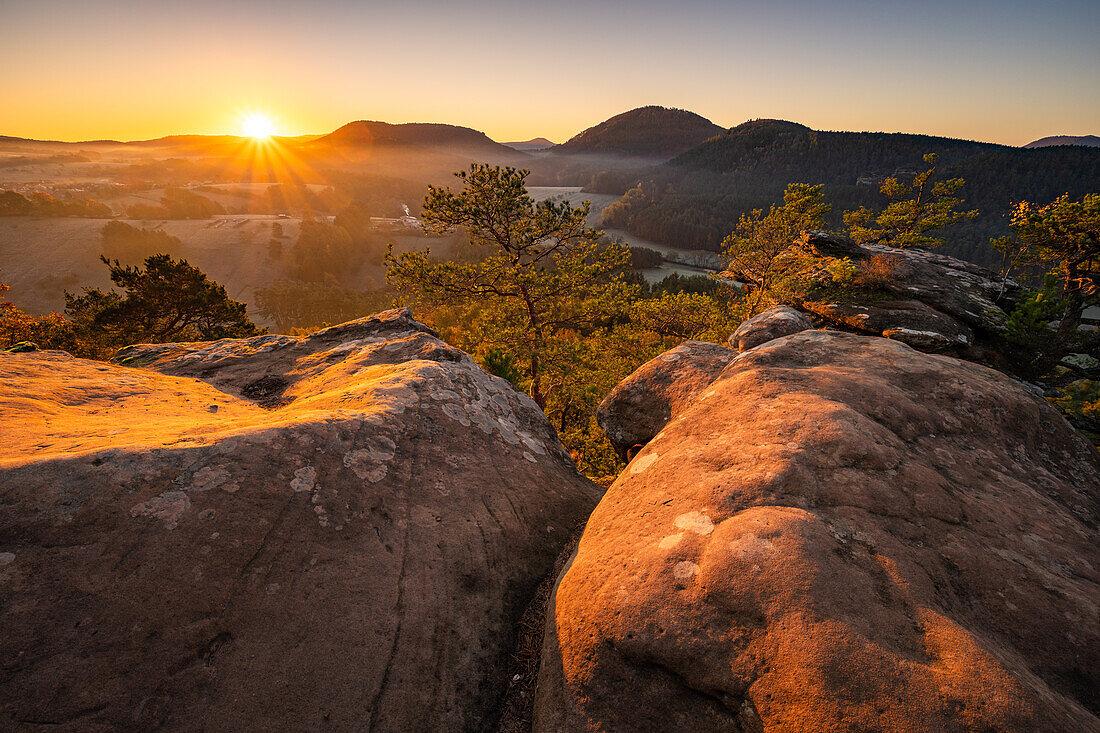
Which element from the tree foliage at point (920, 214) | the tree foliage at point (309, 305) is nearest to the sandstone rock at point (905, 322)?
the tree foliage at point (920, 214)

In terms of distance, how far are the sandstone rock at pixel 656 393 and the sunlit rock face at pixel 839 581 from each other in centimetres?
279

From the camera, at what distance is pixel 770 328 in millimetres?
10336

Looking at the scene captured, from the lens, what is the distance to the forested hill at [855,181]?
113 m

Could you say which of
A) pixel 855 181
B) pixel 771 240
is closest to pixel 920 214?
pixel 771 240

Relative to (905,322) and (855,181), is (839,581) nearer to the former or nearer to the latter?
(905,322)

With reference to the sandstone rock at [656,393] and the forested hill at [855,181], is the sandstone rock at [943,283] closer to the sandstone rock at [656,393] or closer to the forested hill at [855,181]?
the sandstone rock at [656,393]

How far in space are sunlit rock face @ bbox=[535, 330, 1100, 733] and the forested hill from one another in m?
137

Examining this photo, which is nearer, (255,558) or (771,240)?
(255,558)

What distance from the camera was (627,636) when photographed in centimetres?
348

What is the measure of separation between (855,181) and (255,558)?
22507cm

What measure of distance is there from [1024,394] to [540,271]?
48.5 ft

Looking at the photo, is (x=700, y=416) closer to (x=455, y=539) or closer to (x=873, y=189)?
(x=455, y=539)

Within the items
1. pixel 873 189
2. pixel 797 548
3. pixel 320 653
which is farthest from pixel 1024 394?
pixel 873 189

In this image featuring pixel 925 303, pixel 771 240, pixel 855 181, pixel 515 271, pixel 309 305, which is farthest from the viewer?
pixel 855 181
